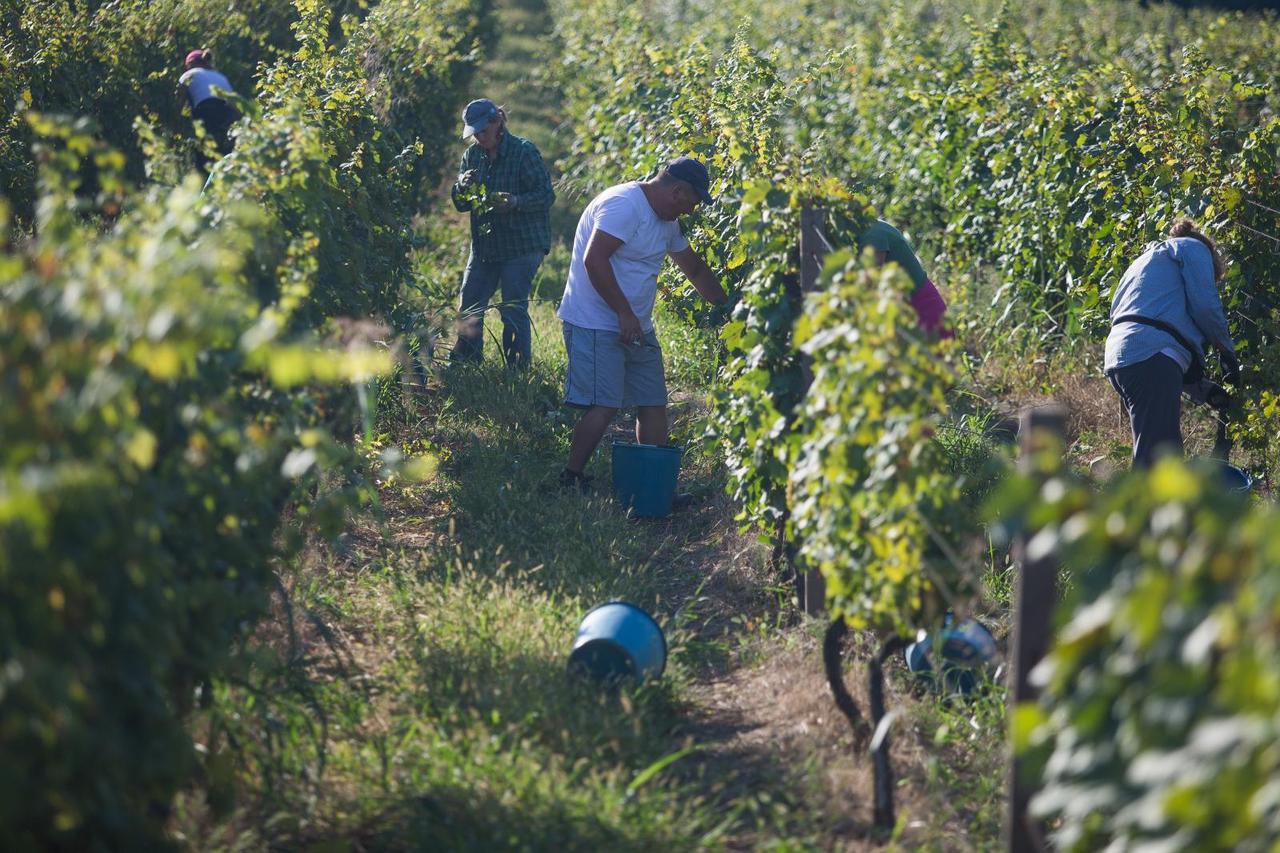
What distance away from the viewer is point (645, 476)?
5820mm

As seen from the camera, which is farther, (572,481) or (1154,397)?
(572,481)

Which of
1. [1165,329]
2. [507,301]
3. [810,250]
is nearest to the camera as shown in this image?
[810,250]

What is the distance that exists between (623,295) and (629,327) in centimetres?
15

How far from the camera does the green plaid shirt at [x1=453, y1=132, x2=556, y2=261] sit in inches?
290

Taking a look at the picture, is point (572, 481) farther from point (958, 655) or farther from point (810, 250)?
point (958, 655)

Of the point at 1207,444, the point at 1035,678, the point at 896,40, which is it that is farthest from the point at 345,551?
the point at 896,40

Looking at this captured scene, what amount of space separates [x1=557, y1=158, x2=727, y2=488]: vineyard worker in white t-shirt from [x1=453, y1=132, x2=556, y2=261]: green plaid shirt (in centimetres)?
136

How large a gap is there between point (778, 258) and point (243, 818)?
2.71 m

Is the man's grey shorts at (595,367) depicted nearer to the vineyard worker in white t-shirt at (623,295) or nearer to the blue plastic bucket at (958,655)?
the vineyard worker in white t-shirt at (623,295)

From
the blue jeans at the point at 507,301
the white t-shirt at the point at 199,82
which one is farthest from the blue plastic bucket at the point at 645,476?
the white t-shirt at the point at 199,82

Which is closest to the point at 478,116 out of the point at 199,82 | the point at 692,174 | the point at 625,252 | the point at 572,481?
the point at 625,252

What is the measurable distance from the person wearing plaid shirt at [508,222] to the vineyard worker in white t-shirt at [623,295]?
4.42 ft

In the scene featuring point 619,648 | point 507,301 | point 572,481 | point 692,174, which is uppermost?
point 692,174

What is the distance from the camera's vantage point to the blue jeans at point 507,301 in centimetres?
735
